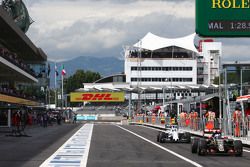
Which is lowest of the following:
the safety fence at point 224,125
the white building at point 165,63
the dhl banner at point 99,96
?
the safety fence at point 224,125

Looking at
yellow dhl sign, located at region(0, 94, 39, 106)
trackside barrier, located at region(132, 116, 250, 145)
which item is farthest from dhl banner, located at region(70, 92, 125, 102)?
trackside barrier, located at region(132, 116, 250, 145)

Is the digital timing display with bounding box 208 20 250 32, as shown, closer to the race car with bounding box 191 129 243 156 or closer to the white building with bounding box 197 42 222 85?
the race car with bounding box 191 129 243 156

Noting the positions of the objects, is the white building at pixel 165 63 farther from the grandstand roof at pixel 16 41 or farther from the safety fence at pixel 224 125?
the safety fence at pixel 224 125

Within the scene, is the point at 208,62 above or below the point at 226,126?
above

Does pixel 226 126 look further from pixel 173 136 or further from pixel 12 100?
pixel 12 100

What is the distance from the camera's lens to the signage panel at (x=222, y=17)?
2438 cm

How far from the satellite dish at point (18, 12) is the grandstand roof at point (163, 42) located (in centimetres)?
8466

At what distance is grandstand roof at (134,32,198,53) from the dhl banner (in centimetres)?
4230

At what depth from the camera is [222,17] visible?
80.0 feet

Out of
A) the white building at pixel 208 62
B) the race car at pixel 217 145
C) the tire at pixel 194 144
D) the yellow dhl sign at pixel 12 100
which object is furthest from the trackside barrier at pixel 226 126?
the white building at pixel 208 62

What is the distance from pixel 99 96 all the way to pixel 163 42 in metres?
46.3

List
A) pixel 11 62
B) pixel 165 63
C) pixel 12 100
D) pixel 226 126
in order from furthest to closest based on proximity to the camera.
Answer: pixel 165 63, pixel 12 100, pixel 11 62, pixel 226 126

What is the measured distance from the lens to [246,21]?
24.5m

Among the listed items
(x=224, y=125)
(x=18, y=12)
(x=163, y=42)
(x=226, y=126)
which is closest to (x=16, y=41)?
(x=18, y=12)
